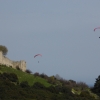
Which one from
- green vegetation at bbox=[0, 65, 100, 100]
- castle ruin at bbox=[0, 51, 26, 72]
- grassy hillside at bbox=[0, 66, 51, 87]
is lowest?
green vegetation at bbox=[0, 65, 100, 100]

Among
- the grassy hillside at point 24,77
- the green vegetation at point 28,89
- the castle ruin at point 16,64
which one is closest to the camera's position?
the green vegetation at point 28,89

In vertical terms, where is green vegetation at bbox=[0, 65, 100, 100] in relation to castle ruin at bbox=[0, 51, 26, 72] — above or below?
below

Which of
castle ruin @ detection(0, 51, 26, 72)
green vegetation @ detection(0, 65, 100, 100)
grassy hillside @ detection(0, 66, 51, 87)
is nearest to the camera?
green vegetation @ detection(0, 65, 100, 100)

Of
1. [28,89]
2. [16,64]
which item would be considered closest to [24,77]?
[16,64]

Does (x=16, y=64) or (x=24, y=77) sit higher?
(x=16, y=64)

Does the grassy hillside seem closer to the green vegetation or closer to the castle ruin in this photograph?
the green vegetation

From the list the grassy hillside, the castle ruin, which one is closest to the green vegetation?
the grassy hillside

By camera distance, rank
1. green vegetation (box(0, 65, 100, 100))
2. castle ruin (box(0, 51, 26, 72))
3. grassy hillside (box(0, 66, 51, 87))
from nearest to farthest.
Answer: green vegetation (box(0, 65, 100, 100)) < grassy hillside (box(0, 66, 51, 87)) < castle ruin (box(0, 51, 26, 72))

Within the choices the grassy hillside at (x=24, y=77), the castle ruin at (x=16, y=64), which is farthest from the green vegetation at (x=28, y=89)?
the castle ruin at (x=16, y=64)

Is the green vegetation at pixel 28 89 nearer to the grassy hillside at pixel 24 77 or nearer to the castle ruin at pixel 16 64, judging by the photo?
the grassy hillside at pixel 24 77

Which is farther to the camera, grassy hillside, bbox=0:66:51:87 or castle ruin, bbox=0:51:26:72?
castle ruin, bbox=0:51:26:72

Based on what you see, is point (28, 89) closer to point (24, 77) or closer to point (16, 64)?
point (24, 77)

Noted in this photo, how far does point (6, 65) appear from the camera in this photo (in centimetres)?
6297

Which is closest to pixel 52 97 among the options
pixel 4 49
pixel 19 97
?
pixel 19 97
